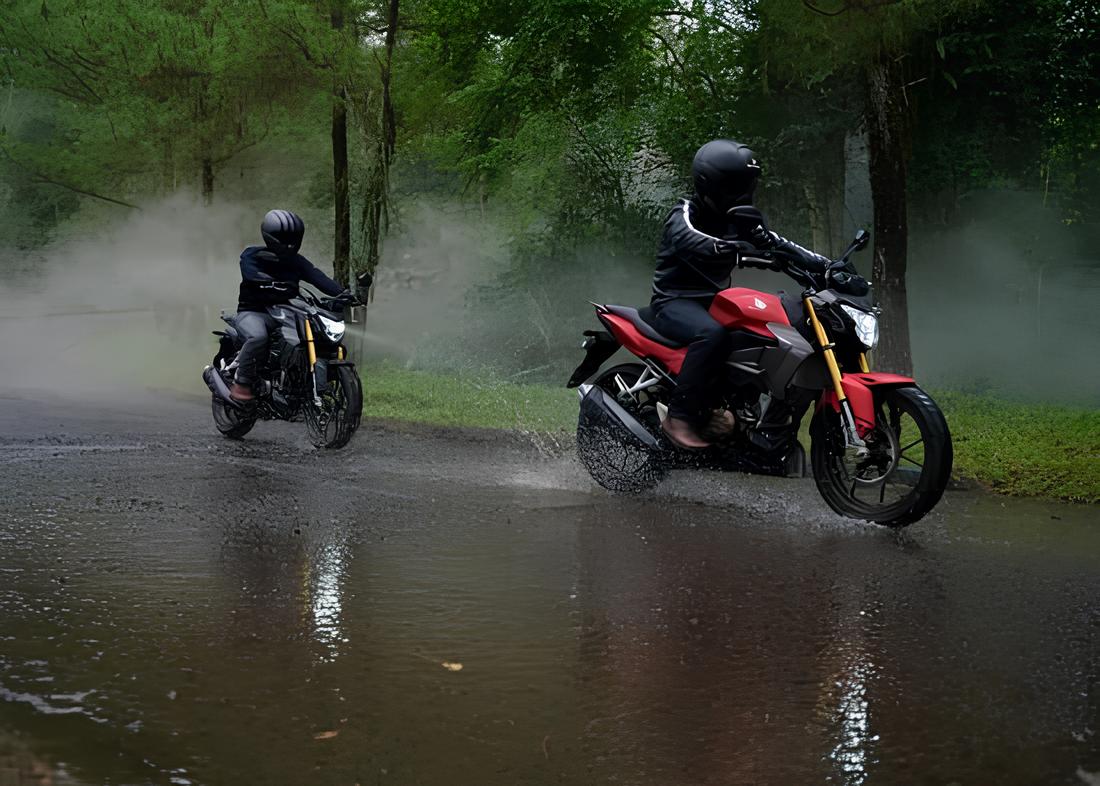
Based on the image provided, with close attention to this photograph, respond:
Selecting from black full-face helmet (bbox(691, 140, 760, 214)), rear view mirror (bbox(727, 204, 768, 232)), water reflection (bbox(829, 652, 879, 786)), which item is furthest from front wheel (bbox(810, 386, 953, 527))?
water reflection (bbox(829, 652, 879, 786))

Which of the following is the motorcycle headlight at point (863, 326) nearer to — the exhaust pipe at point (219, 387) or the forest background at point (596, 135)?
the exhaust pipe at point (219, 387)

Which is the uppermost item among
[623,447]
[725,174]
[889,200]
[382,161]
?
[382,161]

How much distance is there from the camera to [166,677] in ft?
15.1

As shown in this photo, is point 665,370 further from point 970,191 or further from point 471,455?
point 970,191

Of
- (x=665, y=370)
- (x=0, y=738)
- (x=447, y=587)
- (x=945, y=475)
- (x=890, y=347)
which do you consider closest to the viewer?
(x=0, y=738)

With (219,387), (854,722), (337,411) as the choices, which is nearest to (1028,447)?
(337,411)

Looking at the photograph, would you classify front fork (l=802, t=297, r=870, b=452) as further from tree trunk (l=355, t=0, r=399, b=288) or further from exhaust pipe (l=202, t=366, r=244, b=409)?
tree trunk (l=355, t=0, r=399, b=288)

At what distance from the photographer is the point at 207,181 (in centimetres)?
2495

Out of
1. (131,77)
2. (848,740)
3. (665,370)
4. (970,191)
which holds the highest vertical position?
(131,77)

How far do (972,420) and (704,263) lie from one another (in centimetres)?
612

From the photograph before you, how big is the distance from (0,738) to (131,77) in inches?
793

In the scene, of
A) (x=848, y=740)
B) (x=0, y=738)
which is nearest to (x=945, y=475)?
(x=848, y=740)

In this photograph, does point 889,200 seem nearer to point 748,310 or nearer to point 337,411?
point 337,411

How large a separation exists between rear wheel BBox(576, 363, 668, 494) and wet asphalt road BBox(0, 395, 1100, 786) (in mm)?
284
